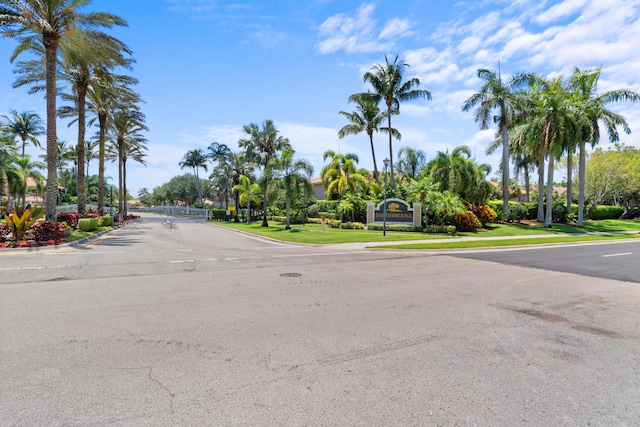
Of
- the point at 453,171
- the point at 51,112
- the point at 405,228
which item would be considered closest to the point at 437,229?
the point at 405,228

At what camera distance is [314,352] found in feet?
13.7

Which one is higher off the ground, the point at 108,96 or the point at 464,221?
the point at 108,96

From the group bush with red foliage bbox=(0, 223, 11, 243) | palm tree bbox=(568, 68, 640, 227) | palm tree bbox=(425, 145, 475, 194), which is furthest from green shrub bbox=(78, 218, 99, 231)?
palm tree bbox=(568, 68, 640, 227)

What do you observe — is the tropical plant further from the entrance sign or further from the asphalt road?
the entrance sign

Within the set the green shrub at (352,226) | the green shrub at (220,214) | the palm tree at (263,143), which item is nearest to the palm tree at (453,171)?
the green shrub at (352,226)

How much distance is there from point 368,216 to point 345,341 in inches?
973

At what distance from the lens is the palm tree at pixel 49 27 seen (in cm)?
1758

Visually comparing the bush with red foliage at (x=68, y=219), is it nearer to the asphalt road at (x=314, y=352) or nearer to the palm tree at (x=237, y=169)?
the asphalt road at (x=314, y=352)

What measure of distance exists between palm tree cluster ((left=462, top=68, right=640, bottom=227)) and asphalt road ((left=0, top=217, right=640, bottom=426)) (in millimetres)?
25284

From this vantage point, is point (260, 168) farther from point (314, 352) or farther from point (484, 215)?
point (314, 352)

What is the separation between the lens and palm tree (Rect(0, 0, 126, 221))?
692 inches

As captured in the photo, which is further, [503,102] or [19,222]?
[503,102]

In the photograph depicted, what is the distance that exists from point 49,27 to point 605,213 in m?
56.7

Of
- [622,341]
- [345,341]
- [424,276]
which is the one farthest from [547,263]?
[345,341]
